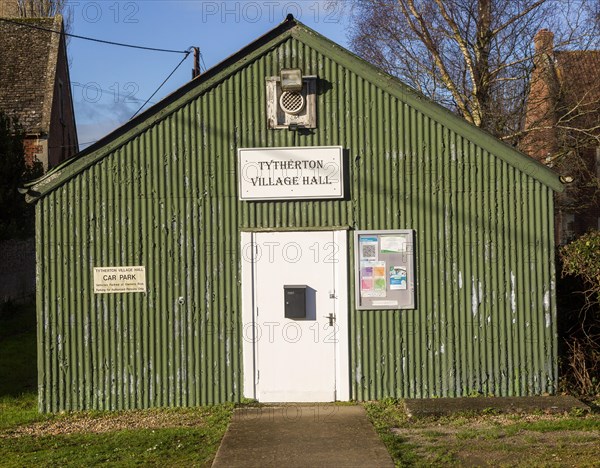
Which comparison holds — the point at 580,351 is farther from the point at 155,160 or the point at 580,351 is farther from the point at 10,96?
the point at 10,96

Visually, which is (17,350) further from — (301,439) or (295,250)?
(301,439)

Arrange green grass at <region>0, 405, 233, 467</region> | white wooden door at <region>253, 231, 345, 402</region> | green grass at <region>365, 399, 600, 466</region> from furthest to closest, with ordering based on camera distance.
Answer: white wooden door at <region>253, 231, 345, 402</region>
green grass at <region>0, 405, 233, 467</region>
green grass at <region>365, 399, 600, 466</region>

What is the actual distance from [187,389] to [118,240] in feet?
7.39

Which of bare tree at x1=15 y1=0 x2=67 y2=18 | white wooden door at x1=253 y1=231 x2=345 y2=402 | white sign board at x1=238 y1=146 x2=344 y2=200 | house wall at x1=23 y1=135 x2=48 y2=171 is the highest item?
bare tree at x1=15 y1=0 x2=67 y2=18

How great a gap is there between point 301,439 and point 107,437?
2.39 meters

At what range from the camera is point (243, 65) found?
11086 mm

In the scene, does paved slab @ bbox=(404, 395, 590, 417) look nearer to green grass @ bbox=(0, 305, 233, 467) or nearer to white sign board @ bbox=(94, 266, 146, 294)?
green grass @ bbox=(0, 305, 233, 467)

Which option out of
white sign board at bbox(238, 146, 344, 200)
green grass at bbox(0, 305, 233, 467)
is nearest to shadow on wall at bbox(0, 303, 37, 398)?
green grass at bbox(0, 305, 233, 467)

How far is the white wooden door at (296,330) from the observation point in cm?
1091

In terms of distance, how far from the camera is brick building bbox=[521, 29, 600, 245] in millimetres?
22250

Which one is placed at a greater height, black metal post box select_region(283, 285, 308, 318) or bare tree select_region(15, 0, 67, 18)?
bare tree select_region(15, 0, 67, 18)

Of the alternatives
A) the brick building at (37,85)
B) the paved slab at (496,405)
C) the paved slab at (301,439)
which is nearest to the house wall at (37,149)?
the brick building at (37,85)

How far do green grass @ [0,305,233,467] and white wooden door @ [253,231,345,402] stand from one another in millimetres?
806

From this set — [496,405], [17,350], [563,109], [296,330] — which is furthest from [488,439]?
[563,109]
